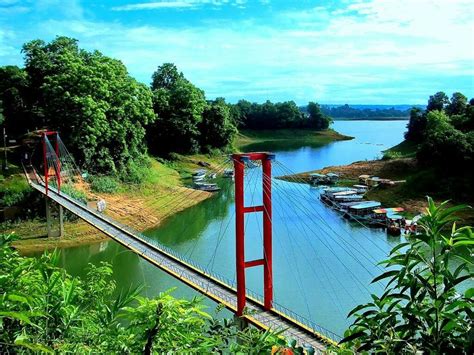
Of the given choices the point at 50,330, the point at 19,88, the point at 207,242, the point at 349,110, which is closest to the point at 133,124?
the point at 19,88

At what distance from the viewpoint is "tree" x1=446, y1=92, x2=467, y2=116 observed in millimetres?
25500

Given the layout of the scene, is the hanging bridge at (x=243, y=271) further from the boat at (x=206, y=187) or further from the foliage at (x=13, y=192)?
the boat at (x=206, y=187)

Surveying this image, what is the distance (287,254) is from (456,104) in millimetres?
19572

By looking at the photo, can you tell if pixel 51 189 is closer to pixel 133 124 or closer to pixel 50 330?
pixel 133 124

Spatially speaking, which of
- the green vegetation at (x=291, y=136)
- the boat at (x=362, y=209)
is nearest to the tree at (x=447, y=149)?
the boat at (x=362, y=209)

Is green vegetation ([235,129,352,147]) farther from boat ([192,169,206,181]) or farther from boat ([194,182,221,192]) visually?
boat ([194,182,221,192])

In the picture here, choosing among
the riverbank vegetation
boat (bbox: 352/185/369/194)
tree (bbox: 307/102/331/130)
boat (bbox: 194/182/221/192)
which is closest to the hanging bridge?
the riverbank vegetation

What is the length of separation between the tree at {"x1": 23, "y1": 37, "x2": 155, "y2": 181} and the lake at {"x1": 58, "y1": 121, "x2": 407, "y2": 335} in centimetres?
317

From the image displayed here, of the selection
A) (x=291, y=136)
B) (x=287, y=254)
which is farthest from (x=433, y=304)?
(x=291, y=136)

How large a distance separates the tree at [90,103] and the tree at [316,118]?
1002 inches

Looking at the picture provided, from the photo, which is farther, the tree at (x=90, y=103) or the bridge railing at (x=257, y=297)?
the tree at (x=90, y=103)

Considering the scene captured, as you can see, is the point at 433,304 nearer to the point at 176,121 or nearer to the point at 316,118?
the point at 176,121

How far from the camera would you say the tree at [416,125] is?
26.6 m

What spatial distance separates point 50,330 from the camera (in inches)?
79.1
